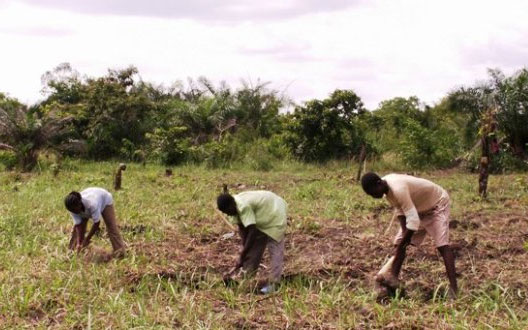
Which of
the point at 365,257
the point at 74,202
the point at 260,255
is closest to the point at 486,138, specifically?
the point at 365,257

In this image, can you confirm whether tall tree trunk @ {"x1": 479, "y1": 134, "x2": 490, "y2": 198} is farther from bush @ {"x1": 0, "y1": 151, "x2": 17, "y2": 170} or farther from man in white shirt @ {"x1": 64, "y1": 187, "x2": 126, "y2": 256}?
bush @ {"x1": 0, "y1": 151, "x2": 17, "y2": 170}

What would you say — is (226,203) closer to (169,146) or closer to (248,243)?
(248,243)

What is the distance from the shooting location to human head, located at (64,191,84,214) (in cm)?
721

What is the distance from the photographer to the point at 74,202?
7.23m

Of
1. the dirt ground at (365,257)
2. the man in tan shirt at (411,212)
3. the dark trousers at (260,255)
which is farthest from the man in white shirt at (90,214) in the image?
the man in tan shirt at (411,212)

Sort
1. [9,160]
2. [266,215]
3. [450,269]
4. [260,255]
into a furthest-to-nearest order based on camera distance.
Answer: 1. [9,160]
2. [260,255]
3. [266,215]
4. [450,269]

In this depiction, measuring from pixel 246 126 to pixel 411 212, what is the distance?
18081mm

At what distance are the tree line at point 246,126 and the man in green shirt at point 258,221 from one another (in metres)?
9.62

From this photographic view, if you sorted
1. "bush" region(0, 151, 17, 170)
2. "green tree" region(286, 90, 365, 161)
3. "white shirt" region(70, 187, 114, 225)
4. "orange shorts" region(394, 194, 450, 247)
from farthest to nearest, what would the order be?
"green tree" region(286, 90, 365, 161) → "bush" region(0, 151, 17, 170) → "white shirt" region(70, 187, 114, 225) → "orange shorts" region(394, 194, 450, 247)

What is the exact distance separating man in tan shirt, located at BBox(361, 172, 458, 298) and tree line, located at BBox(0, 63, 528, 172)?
30.3 ft

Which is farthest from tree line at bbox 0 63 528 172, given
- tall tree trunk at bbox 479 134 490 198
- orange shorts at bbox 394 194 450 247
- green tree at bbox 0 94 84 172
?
orange shorts at bbox 394 194 450 247

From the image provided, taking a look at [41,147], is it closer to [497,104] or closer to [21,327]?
[497,104]

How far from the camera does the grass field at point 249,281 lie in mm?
5352

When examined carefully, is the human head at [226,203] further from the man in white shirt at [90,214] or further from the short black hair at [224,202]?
the man in white shirt at [90,214]
